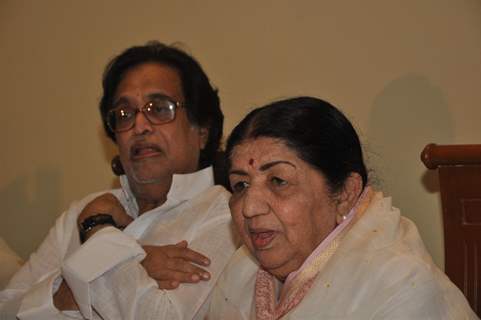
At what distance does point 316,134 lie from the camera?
1543 millimetres

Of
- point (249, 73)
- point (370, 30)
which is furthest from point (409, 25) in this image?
point (249, 73)

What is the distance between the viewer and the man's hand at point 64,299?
1988mm

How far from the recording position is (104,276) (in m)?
1.90

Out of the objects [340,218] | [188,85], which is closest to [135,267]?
[340,218]

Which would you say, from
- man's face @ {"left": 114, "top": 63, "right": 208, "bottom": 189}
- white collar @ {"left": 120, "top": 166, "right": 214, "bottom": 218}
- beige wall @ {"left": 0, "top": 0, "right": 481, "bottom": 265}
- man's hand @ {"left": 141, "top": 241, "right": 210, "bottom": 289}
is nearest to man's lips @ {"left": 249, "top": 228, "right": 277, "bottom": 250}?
man's hand @ {"left": 141, "top": 241, "right": 210, "bottom": 289}

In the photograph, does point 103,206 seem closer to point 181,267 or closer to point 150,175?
point 150,175

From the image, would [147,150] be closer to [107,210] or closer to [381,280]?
[107,210]

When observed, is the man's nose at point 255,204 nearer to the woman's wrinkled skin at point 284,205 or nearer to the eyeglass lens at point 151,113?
the woman's wrinkled skin at point 284,205

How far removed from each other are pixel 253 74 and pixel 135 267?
1356 millimetres

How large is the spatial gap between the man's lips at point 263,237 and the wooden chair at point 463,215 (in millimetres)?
814

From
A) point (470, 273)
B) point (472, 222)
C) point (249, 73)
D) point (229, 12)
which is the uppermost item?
point (229, 12)

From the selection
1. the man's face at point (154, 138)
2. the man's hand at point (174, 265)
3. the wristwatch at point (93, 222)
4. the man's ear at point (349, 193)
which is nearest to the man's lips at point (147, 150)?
the man's face at point (154, 138)

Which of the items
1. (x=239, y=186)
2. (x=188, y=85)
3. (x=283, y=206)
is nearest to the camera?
(x=283, y=206)

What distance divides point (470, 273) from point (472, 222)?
0.17m
